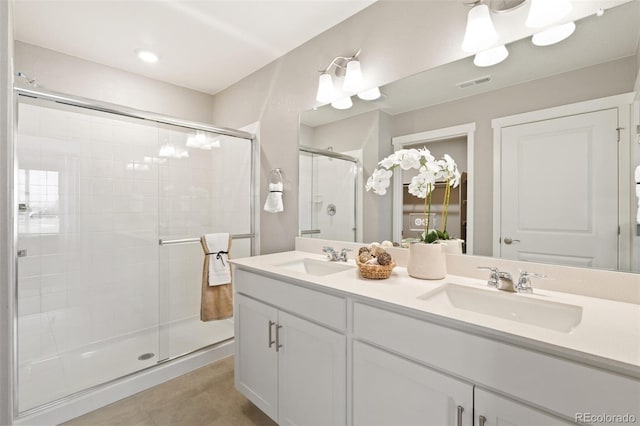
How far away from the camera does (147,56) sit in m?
2.30

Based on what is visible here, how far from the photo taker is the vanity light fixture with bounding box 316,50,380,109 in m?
1.76

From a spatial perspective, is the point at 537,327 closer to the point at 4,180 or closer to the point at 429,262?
the point at 429,262

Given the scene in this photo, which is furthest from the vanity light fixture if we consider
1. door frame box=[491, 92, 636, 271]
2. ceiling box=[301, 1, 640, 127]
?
door frame box=[491, 92, 636, 271]

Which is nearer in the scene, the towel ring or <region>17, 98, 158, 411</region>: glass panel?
<region>17, 98, 158, 411</region>: glass panel

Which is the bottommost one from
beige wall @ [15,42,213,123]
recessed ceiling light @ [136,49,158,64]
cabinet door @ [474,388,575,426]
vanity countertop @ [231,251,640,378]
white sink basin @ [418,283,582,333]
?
cabinet door @ [474,388,575,426]

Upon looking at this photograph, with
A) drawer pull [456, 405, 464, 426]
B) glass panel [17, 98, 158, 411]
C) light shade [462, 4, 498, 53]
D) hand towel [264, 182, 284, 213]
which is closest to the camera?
drawer pull [456, 405, 464, 426]

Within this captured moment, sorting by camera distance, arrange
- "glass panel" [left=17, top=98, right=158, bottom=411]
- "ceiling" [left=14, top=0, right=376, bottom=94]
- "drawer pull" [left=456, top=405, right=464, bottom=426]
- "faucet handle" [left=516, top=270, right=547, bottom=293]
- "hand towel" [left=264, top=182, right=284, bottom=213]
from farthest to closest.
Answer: "hand towel" [left=264, top=182, right=284, bottom=213], "glass panel" [left=17, top=98, right=158, bottom=411], "ceiling" [left=14, top=0, right=376, bottom=94], "faucet handle" [left=516, top=270, right=547, bottom=293], "drawer pull" [left=456, top=405, right=464, bottom=426]

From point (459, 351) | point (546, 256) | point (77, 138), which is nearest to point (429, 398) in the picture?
point (459, 351)

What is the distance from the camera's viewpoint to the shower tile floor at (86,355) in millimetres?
1799

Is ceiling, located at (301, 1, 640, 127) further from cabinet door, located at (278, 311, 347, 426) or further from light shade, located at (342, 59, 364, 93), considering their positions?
cabinet door, located at (278, 311, 347, 426)

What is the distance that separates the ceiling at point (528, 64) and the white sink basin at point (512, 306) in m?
0.89

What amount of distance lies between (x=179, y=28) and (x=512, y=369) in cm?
253

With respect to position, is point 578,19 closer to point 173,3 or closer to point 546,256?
point 546,256

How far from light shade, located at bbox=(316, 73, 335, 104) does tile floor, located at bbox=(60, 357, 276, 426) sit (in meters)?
2.00
